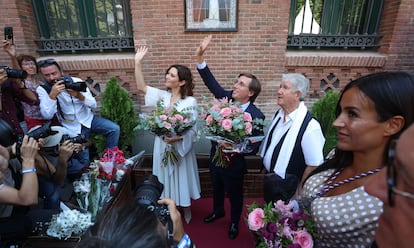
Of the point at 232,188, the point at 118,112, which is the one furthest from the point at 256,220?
the point at 118,112

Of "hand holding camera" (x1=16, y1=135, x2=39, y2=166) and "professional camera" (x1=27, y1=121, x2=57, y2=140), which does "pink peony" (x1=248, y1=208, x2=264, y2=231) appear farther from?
"professional camera" (x1=27, y1=121, x2=57, y2=140)

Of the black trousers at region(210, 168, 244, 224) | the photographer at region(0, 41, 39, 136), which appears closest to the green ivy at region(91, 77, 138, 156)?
the photographer at region(0, 41, 39, 136)

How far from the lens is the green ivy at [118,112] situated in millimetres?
3676

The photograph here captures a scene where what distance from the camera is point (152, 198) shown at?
4.27 feet

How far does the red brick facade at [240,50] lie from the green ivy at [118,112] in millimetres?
1073

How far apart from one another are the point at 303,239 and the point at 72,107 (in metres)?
3.20

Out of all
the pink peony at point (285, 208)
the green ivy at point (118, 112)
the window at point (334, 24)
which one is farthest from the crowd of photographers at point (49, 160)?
the window at point (334, 24)


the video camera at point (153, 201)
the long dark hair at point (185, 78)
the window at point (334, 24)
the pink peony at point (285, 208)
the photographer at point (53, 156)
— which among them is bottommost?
the photographer at point (53, 156)

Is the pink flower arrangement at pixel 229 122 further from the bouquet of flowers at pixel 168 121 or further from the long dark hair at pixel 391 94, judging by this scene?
the long dark hair at pixel 391 94

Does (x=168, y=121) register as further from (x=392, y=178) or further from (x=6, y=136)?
(x=392, y=178)

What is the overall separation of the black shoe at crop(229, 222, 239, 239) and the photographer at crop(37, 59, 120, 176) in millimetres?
2013

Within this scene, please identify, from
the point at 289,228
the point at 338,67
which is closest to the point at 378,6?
the point at 338,67

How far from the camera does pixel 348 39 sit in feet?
15.6

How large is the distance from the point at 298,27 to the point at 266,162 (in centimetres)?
357
